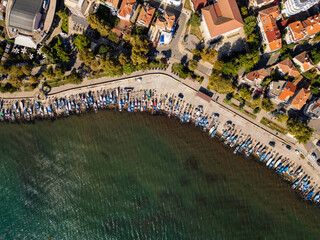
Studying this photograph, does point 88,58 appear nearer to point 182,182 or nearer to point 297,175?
point 182,182

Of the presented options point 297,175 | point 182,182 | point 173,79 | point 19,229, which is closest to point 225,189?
point 182,182

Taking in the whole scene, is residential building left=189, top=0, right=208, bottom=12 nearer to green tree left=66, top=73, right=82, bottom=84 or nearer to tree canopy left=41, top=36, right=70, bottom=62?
green tree left=66, top=73, right=82, bottom=84

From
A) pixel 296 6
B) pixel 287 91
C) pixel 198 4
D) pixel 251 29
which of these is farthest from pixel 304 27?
pixel 198 4

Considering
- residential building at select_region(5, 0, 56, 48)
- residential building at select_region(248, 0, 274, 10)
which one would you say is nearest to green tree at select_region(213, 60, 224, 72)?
residential building at select_region(248, 0, 274, 10)

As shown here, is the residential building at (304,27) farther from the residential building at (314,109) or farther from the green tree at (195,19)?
the green tree at (195,19)

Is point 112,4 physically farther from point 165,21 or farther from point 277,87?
point 277,87

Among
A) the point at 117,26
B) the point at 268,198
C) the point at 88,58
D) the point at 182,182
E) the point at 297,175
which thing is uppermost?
the point at 117,26
